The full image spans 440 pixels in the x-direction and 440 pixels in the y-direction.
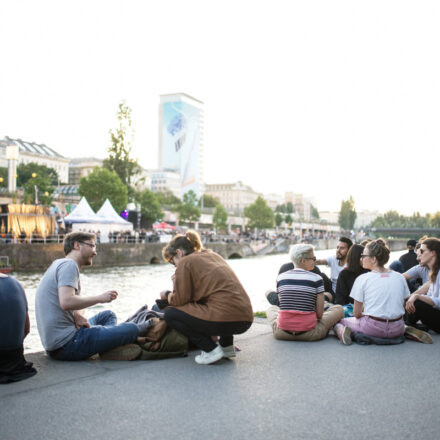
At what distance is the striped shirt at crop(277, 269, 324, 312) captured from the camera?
5.54m

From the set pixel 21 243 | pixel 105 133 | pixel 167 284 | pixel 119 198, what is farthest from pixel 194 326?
pixel 105 133

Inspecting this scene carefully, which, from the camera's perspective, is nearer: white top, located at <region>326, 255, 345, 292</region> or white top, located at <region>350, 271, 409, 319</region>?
white top, located at <region>350, 271, 409, 319</region>

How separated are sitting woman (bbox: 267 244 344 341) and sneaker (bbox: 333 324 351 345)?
0.38 ft

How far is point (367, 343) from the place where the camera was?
5633 millimetres

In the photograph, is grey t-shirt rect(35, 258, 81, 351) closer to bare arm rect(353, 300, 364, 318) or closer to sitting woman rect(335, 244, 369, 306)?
bare arm rect(353, 300, 364, 318)

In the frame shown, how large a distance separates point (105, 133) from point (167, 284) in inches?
A: 1279

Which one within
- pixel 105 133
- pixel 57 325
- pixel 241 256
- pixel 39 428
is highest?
pixel 105 133

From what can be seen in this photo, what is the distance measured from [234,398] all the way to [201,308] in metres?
1.07

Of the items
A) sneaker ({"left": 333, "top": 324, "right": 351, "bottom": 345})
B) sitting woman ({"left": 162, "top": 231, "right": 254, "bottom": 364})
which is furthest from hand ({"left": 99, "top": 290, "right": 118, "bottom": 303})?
sneaker ({"left": 333, "top": 324, "right": 351, "bottom": 345})

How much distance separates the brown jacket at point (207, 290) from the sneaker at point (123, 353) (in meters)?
0.64

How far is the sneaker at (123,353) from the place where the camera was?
15.7ft

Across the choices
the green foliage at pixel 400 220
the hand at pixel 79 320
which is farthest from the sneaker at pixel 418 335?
the green foliage at pixel 400 220

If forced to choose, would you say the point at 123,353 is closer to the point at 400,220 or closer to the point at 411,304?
the point at 411,304

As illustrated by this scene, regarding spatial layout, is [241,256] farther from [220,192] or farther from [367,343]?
[220,192]
